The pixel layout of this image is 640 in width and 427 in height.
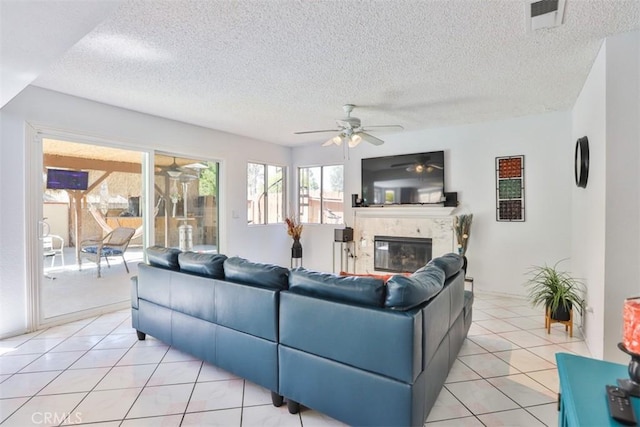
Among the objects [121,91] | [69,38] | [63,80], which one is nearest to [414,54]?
[69,38]

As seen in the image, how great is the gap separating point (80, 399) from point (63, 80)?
9.43ft

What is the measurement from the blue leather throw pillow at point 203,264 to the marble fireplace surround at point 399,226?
3477mm

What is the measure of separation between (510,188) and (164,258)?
444cm

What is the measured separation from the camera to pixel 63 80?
3.10 metres

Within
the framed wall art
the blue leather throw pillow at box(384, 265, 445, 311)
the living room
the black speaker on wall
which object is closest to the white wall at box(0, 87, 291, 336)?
the living room

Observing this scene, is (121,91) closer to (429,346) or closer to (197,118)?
(197,118)

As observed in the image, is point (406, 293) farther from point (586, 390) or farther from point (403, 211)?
point (403, 211)

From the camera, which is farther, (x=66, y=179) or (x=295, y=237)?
(x=295, y=237)

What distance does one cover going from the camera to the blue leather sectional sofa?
5.28 feet

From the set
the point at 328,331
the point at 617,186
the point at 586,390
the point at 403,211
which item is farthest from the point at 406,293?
the point at 403,211

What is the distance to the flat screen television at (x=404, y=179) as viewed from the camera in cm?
500

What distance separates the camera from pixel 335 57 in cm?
263

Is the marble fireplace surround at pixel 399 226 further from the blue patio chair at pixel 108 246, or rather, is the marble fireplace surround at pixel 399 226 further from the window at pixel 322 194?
the blue patio chair at pixel 108 246

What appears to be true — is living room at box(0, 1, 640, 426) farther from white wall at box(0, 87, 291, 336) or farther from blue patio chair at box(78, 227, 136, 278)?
blue patio chair at box(78, 227, 136, 278)
